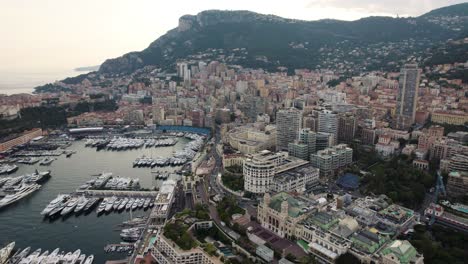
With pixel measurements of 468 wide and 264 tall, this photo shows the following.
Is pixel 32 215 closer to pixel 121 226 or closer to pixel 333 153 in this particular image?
pixel 121 226

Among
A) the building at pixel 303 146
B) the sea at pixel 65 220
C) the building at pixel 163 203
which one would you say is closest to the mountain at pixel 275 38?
the building at pixel 303 146

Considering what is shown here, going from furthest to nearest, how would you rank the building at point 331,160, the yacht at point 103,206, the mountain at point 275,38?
the mountain at point 275,38
the building at point 331,160
the yacht at point 103,206

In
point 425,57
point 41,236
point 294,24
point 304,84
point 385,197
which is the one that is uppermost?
point 294,24

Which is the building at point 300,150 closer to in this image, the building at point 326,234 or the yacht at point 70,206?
the building at point 326,234

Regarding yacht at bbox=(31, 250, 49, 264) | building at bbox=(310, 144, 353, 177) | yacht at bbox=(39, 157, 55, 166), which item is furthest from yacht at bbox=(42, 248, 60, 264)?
building at bbox=(310, 144, 353, 177)

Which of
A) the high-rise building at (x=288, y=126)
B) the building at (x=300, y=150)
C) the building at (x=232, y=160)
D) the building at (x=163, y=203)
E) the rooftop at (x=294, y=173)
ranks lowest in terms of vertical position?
the building at (x=163, y=203)

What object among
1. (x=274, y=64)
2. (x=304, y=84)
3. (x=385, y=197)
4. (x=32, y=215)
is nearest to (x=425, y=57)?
(x=304, y=84)

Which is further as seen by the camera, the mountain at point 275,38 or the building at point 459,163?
the mountain at point 275,38
